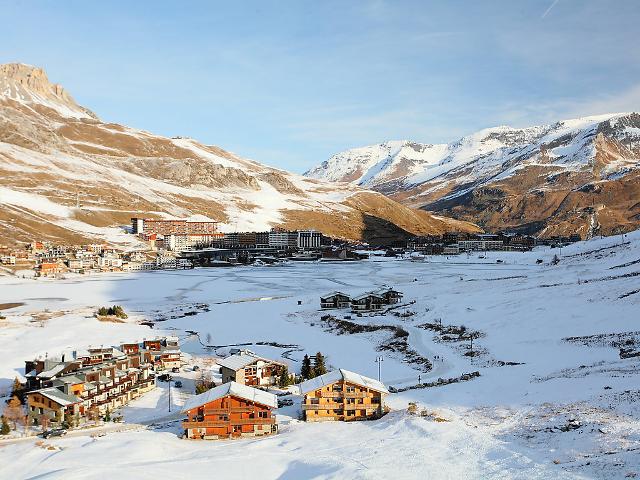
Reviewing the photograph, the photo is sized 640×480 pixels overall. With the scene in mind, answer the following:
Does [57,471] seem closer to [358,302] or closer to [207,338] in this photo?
[207,338]

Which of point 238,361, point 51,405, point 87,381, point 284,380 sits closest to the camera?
point 51,405

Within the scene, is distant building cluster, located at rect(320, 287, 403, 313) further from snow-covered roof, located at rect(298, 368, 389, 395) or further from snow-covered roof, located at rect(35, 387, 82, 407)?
snow-covered roof, located at rect(35, 387, 82, 407)

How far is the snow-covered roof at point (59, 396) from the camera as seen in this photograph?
39169 millimetres

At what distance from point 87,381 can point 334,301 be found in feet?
161

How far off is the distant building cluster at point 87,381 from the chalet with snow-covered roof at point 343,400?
48.8 ft

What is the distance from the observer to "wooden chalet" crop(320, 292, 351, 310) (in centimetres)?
8753

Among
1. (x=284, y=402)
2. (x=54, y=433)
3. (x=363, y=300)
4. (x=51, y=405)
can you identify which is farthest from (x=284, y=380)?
(x=363, y=300)

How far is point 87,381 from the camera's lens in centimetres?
4275

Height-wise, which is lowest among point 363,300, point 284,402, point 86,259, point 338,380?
point 284,402

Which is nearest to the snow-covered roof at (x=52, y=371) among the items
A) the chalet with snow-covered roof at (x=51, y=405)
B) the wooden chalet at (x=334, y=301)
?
the chalet with snow-covered roof at (x=51, y=405)

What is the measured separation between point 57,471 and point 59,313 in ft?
196

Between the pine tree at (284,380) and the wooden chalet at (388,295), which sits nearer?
the pine tree at (284,380)

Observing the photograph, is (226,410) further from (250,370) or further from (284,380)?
(250,370)

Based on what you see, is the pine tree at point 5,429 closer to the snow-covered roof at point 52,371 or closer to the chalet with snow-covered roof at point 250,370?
the snow-covered roof at point 52,371
